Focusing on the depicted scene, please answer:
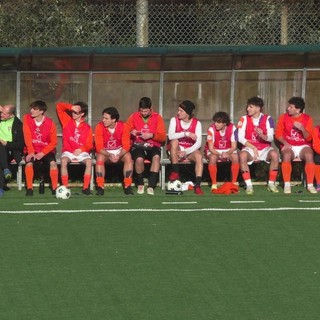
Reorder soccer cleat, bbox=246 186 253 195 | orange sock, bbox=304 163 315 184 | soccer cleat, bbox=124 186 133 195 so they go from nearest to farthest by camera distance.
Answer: soccer cleat, bbox=124 186 133 195 < soccer cleat, bbox=246 186 253 195 < orange sock, bbox=304 163 315 184

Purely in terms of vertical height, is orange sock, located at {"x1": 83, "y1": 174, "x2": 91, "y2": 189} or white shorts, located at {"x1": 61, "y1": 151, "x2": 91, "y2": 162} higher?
white shorts, located at {"x1": 61, "y1": 151, "x2": 91, "y2": 162}

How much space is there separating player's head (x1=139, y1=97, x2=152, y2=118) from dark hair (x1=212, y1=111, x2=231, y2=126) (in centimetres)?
91

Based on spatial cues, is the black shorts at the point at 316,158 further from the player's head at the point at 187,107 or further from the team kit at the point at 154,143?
the player's head at the point at 187,107

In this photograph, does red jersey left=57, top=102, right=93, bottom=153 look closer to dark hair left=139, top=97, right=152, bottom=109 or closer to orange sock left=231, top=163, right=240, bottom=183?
dark hair left=139, top=97, right=152, bottom=109

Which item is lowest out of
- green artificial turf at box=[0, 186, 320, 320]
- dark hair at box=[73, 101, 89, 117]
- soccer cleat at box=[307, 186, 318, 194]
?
green artificial turf at box=[0, 186, 320, 320]

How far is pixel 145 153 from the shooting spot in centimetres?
1645

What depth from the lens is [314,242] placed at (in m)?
12.6

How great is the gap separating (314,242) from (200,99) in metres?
5.44

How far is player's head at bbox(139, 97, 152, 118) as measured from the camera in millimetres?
16344

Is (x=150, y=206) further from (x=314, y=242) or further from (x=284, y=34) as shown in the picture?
(x=284, y=34)

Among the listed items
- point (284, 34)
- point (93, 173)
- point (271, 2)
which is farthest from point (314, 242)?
point (271, 2)

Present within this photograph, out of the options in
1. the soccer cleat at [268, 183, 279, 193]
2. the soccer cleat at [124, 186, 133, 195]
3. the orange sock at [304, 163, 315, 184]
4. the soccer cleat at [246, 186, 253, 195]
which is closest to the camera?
A: the soccer cleat at [124, 186, 133, 195]

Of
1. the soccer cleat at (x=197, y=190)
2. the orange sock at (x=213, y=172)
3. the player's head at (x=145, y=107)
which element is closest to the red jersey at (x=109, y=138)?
the player's head at (x=145, y=107)

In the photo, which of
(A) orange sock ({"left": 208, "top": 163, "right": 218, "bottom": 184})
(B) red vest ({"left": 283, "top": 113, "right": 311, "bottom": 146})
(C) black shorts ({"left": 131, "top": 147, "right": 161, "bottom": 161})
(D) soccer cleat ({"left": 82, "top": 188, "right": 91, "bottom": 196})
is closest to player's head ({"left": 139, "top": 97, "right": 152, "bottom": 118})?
(C) black shorts ({"left": 131, "top": 147, "right": 161, "bottom": 161})
